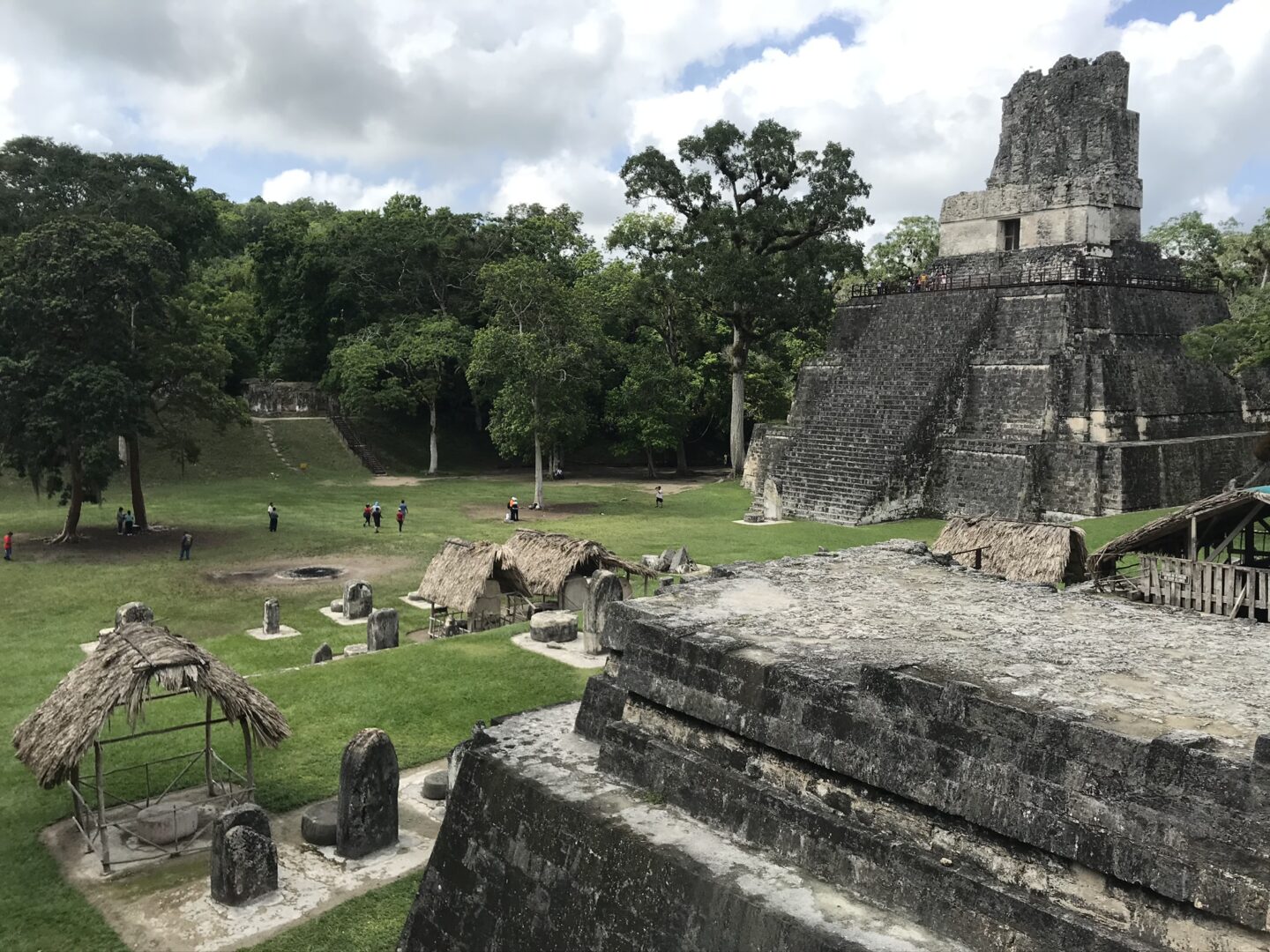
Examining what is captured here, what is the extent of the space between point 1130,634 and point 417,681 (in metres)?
7.92

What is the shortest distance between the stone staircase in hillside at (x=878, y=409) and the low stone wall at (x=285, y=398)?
63.8ft

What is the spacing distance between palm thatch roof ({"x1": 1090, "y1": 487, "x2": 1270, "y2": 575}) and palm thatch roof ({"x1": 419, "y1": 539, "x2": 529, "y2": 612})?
8.02 m

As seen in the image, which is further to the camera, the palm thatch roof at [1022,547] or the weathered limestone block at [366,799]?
the palm thatch roof at [1022,547]

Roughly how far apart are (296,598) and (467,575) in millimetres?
3667

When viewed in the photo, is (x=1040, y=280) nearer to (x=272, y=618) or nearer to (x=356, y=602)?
(x=356, y=602)

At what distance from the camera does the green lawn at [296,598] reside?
25.5 feet

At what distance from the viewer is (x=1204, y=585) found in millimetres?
10141

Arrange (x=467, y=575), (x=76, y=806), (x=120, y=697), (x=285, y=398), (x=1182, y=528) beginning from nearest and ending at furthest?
(x=120, y=697) < (x=76, y=806) < (x=1182, y=528) < (x=467, y=575) < (x=285, y=398)

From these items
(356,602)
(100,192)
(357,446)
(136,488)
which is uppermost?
(100,192)

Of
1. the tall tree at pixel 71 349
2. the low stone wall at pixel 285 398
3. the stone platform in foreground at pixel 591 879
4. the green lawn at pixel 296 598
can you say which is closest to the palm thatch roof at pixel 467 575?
the green lawn at pixel 296 598

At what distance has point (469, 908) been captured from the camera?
20.0 feet

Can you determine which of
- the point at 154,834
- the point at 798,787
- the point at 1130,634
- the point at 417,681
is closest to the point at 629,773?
the point at 798,787

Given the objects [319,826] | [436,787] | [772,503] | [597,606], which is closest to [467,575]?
[597,606]

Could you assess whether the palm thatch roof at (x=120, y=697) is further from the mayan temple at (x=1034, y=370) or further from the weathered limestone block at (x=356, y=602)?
the mayan temple at (x=1034, y=370)
